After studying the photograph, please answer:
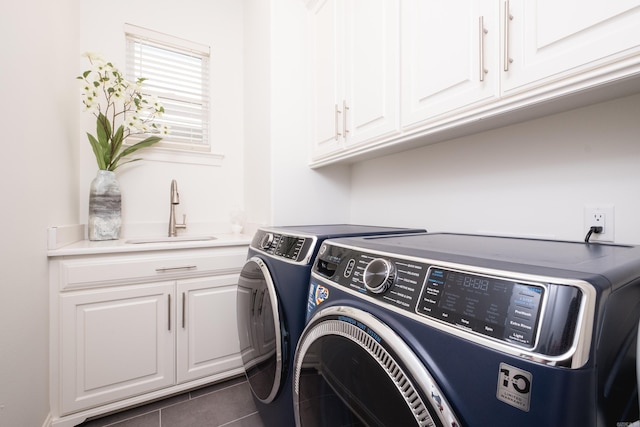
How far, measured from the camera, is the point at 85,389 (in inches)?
52.3

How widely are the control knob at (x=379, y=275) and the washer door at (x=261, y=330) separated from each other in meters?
0.48

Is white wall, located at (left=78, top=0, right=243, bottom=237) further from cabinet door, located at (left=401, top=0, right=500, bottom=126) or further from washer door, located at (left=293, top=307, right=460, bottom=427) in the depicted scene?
washer door, located at (left=293, top=307, right=460, bottom=427)

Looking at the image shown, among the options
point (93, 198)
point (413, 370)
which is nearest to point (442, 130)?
point (413, 370)

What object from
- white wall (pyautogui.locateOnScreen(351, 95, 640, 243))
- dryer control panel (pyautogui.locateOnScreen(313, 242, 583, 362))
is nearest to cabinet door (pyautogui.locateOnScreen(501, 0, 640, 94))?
white wall (pyautogui.locateOnScreen(351, 95, 640, 243))

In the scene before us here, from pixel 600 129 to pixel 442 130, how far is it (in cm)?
46

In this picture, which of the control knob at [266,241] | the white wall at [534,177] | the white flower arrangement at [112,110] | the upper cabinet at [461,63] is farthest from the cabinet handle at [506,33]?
the white flower arrangement at [112,110]

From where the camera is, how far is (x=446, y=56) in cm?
96

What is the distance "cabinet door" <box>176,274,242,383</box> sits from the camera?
5.04 feet

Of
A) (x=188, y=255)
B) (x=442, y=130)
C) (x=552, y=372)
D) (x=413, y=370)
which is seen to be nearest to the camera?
(x=552, y=372)

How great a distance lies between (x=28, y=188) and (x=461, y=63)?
1664mm

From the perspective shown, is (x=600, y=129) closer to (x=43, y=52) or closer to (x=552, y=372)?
(x=552, y=372)

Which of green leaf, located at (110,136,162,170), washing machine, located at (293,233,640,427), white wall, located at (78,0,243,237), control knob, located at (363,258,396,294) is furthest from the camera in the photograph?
white wall, located at (78,0,243,237)

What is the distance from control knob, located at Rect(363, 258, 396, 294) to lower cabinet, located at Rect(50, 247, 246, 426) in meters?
1.22

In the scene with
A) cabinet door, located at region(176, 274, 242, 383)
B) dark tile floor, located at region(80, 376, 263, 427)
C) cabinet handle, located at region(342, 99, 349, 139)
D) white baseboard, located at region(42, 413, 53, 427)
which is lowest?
dark tile floor, located at region(80, 376, 263, 427)
